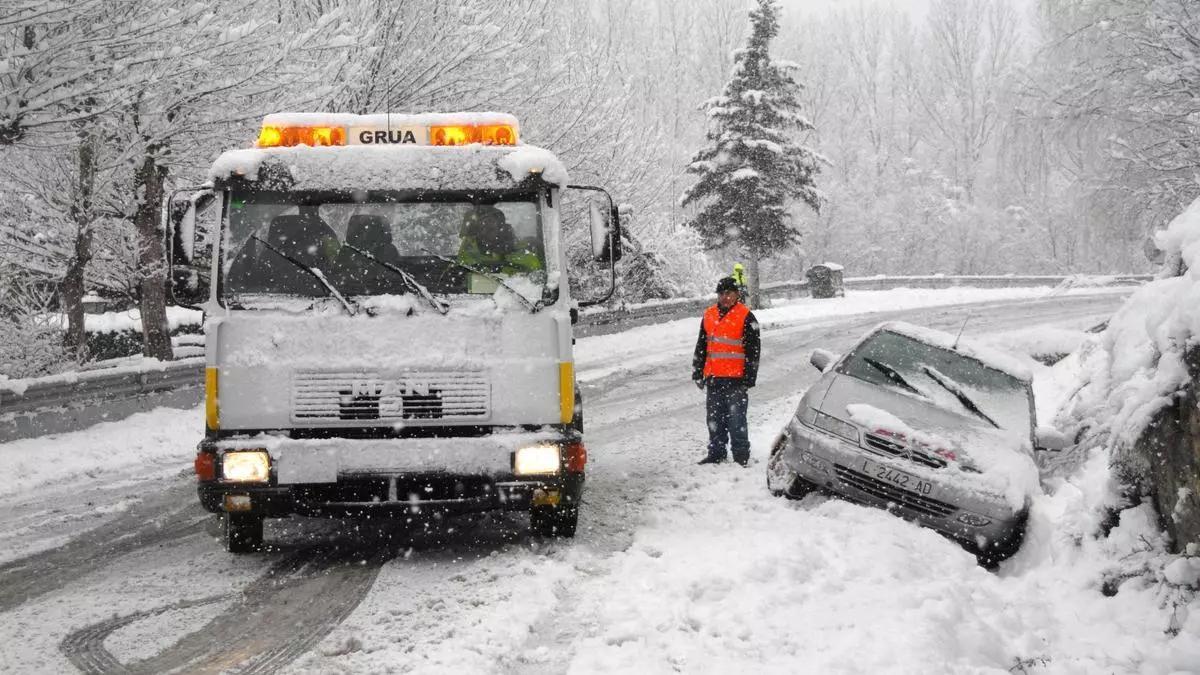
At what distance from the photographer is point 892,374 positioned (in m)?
7.41

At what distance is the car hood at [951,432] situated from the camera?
6.21m

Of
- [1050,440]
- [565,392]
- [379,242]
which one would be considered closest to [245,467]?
[379,242]

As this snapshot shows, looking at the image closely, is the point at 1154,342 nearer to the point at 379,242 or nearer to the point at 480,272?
the point at 480,272

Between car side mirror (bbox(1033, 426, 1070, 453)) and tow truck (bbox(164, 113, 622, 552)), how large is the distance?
3526 millimetres

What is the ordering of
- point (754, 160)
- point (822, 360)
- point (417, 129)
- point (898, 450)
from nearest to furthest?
point (417, 129)
point (898, 450)
point (822, 360)
point (754, 160)

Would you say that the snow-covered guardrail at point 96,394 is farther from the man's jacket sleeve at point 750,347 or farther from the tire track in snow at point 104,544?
the man's jacket sleeve at point 750,347

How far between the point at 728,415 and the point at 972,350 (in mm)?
2137

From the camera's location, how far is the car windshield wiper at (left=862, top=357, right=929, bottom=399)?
723 cm

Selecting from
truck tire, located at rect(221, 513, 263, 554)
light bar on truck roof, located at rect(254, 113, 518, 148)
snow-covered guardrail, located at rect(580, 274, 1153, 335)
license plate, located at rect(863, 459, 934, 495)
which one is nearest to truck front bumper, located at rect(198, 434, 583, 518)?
truck tire, located at rect(221, 513, 263, 554)

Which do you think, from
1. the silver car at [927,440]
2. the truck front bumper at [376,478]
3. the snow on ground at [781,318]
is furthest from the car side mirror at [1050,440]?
the snow on ground at [781,318]

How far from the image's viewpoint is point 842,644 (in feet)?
13.9

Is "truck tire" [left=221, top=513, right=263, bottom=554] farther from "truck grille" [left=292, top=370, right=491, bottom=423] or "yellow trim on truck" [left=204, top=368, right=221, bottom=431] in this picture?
A: "truck grille" [left=292, top=370, right=491, bottom=423]

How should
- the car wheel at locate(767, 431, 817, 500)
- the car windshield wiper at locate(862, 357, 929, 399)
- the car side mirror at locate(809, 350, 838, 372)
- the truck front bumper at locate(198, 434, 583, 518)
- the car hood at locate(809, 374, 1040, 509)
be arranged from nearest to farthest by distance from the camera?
the truck front bumper at locate(198, 434, 583, 518) < the car hood at locate(809, 374, 1040, 509) < the car wheel at locate(767, 431, 817, 500) < the car windshield wiper at locate(862, 357, 929, 399) < the car side mirror at locate(809, 350, 838, 372)

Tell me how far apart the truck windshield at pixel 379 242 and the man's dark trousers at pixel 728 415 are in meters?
3.16
